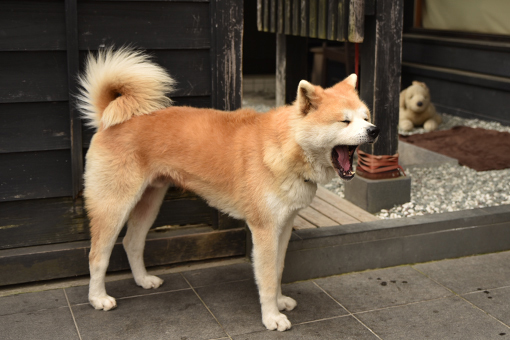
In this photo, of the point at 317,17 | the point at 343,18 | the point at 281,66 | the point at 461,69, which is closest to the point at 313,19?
the point at 317,17

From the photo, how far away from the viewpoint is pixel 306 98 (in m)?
2.84

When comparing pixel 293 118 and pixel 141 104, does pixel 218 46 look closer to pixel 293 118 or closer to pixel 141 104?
pixel 141 104

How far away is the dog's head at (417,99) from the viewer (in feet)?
21.7

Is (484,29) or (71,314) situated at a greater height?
(484,29)

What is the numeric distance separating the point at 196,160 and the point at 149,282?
0.89 metres

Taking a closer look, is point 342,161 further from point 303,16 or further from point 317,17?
point 303,16

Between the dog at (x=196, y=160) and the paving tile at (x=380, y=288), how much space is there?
0.37m

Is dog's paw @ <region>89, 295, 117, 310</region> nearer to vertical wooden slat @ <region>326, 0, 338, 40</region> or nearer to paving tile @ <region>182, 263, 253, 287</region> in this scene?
paving tile @ <region>182, 263, 253, 287</region>

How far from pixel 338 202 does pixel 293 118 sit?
177 centimetres

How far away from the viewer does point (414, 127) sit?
7023 mm

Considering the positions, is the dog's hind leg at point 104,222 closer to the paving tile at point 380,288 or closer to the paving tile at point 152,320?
the paving tile at point 152,320

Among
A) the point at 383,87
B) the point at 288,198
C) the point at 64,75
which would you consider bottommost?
the point at 288,198

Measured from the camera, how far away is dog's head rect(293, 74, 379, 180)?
2783mm

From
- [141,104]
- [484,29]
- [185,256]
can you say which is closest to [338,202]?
[185,256]
